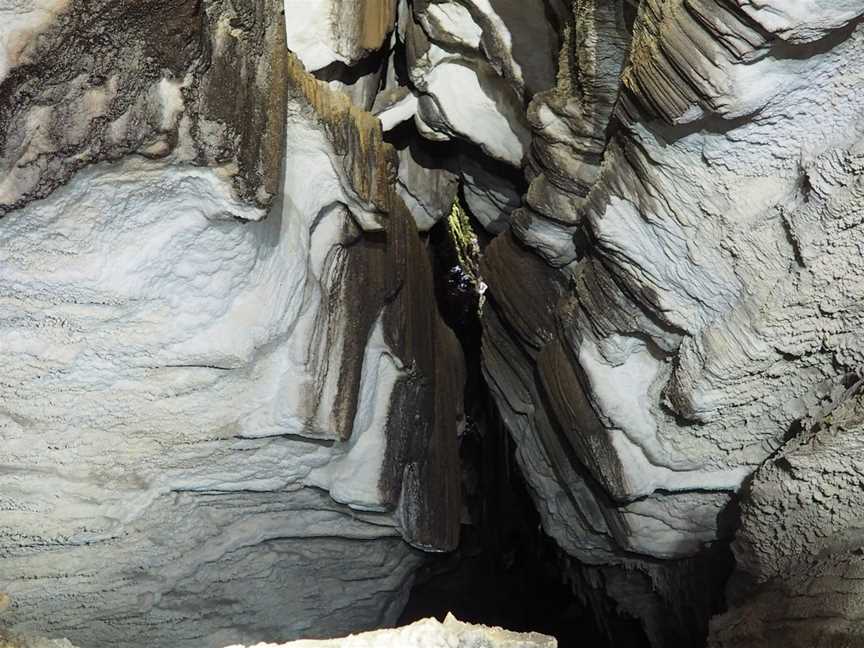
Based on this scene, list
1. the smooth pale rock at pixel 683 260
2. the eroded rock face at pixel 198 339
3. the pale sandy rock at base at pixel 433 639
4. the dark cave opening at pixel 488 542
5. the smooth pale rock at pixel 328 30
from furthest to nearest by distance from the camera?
the dark cave opening at pixel 488 542 → the smooth pale rock at pixel 328 30 → the smooth pale rock at pixel 683 260 → the eroded rock face at pixel 198 339 → the pale sandy rock at base at pixel 433 639

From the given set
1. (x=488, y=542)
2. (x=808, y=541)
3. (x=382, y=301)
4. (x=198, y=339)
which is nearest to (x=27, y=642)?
(x=198, y=339)

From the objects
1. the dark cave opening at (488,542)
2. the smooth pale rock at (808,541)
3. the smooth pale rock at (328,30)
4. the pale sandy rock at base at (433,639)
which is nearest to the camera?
the pale sandy rock at base at (433,639)

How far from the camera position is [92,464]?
6.36 ft

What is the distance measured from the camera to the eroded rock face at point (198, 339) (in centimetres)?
134

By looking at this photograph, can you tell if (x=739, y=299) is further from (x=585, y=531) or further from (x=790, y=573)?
(x=585, y=531)

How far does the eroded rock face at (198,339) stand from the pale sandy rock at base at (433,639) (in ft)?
2.69

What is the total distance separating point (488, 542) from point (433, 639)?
11.7 ft

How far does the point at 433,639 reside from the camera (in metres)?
1.16

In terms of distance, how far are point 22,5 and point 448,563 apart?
3255 millimetres

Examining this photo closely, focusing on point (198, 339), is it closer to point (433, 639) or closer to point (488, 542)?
point (433, 639)

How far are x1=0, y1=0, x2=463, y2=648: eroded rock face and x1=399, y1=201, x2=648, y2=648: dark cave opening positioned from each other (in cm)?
129

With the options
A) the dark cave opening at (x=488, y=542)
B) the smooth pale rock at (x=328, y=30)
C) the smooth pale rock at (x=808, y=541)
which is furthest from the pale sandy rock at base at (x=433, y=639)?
the dark cave opening at (x=488, y=542)

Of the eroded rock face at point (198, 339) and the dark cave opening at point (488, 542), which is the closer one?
the eroded rock face at point (198, 339)

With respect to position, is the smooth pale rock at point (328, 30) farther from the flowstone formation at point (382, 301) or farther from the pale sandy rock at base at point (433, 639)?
the pale sandy rock at base at point (433, 639)
